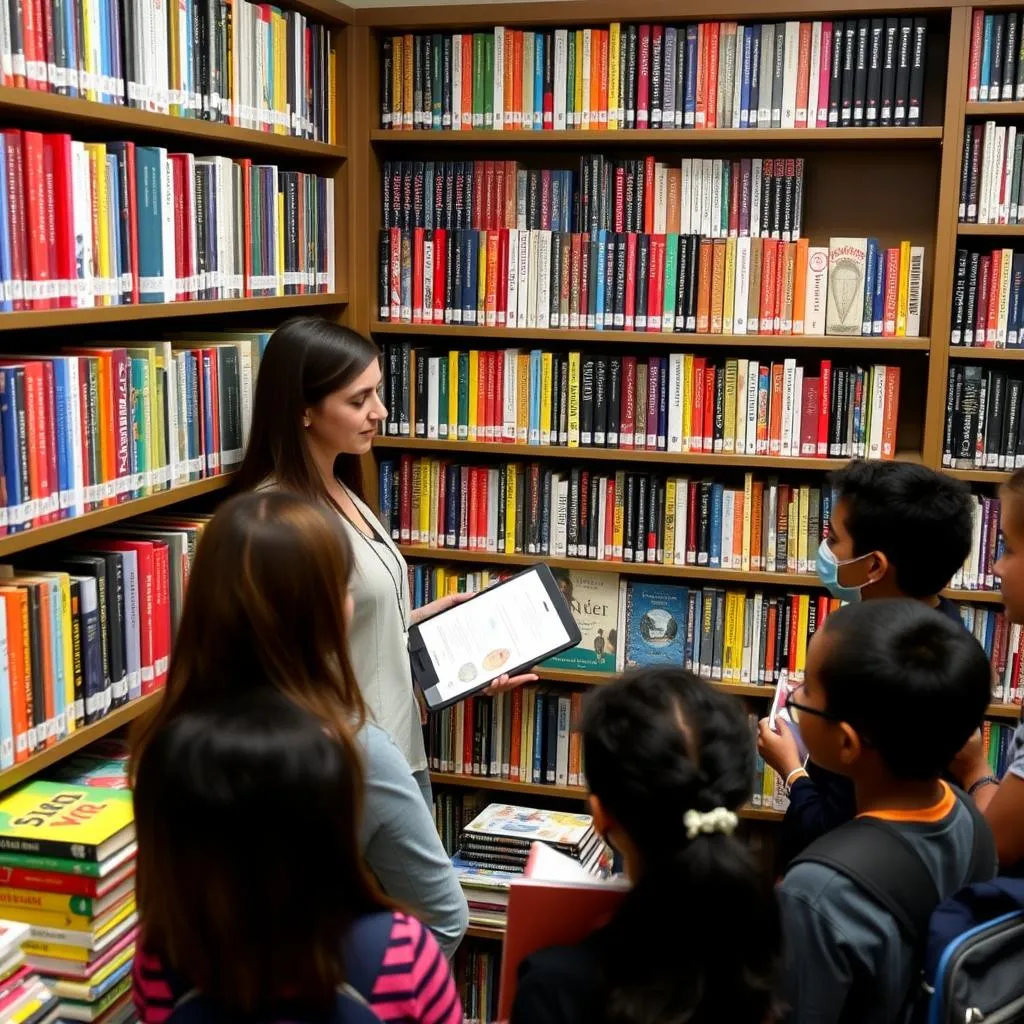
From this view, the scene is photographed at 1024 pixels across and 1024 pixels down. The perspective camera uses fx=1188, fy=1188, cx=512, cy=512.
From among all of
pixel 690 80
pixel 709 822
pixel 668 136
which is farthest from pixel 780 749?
pixel 690 80

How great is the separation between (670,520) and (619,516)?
130 mm

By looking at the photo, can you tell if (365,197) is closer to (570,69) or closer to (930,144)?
(570,69)

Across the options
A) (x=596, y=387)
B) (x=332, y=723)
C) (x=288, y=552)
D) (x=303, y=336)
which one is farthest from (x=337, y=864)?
(x=596, y=387)

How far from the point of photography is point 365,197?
302 centimetres

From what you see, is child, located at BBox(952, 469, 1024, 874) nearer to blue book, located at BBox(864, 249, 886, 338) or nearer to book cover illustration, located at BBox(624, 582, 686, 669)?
blue book, located at BBox(864, 249, 886, 338)

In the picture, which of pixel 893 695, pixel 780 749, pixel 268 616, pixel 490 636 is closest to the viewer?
pixel 268 616

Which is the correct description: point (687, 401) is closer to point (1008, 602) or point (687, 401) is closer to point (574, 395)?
point (574, 395)

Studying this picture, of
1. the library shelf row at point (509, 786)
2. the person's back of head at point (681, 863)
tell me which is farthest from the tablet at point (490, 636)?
the person's back of head at point (681, 863)

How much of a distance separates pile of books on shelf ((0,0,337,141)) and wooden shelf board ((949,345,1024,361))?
159cm

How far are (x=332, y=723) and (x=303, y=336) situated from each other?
1294 millimetres

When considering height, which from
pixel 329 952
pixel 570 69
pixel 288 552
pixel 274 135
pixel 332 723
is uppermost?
pixel 570 69

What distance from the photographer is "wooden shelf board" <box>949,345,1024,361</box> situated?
8.93ft

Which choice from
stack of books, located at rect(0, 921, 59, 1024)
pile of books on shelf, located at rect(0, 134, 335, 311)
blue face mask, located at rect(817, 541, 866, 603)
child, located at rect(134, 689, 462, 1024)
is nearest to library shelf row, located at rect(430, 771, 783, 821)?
blue face mask, located at rect(817, 541, 866, 603)

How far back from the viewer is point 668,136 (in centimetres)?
282
